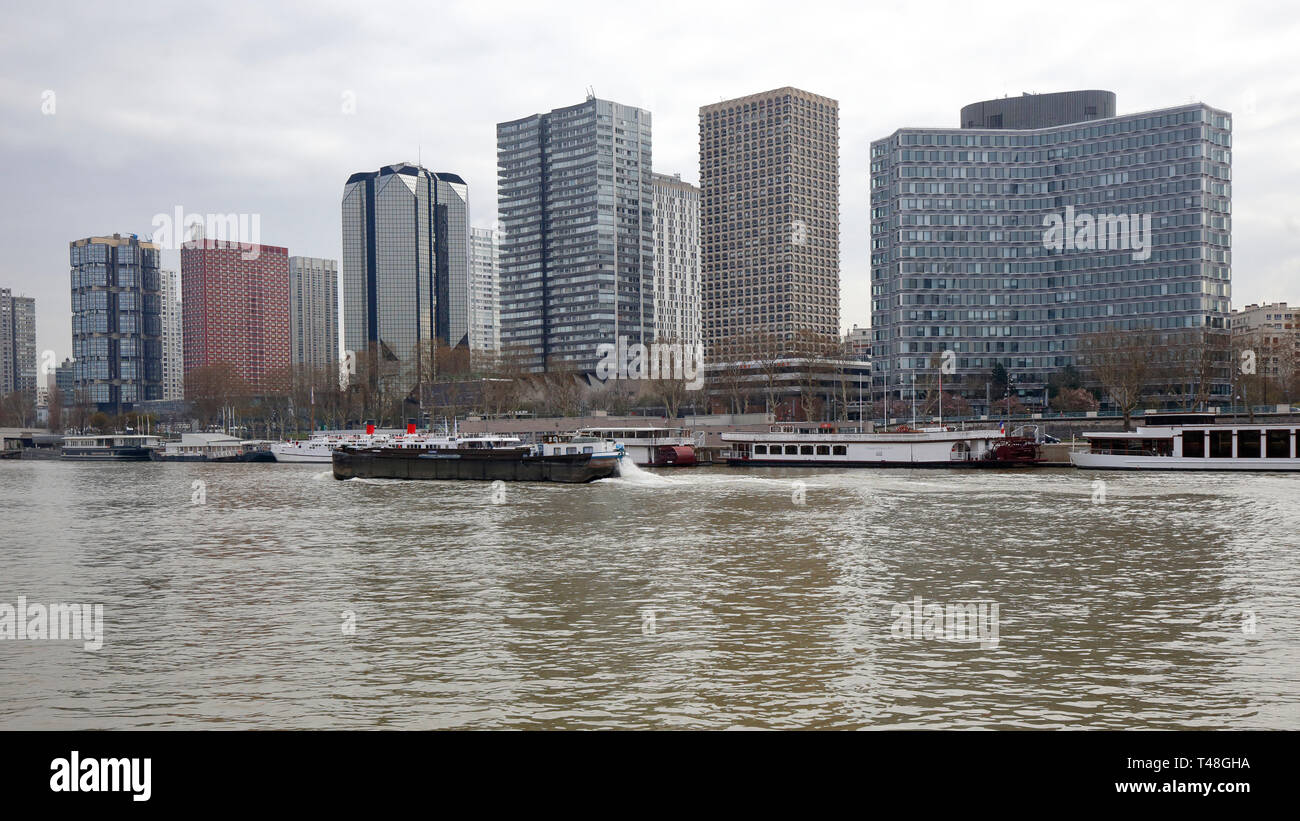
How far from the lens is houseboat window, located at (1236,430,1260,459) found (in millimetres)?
96000

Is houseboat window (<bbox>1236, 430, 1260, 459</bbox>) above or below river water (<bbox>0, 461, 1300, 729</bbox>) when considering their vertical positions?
above

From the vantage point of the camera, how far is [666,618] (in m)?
28.1

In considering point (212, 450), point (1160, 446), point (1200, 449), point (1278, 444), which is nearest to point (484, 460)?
point (1160, 446)

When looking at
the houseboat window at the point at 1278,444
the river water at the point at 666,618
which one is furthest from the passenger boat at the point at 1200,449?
the river water at the point at 666,618

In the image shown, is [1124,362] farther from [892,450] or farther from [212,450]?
[212,450]

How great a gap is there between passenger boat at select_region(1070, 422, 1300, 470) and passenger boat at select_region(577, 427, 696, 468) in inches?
1718

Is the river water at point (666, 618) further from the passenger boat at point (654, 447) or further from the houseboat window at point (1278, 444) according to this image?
the passenger boat at point (654, 447)

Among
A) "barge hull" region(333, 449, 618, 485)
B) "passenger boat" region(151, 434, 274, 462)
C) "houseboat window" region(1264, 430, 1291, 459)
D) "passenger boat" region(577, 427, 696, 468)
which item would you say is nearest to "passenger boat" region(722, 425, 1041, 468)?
"passenger boat" region(577, 427, 696, 468)

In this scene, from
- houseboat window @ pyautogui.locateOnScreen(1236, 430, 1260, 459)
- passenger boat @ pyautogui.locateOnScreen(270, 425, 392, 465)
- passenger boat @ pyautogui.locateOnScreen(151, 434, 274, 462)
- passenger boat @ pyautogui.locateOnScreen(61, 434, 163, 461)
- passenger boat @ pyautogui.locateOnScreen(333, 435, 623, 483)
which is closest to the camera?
passenger boat @ pyautogui.locateOnScreen(333, 435, 623, 483)

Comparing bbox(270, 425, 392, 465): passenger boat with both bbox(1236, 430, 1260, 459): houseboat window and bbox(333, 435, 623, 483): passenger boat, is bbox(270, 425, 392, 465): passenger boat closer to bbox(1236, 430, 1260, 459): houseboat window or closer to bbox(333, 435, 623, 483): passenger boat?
bbox(333, 435, 623, 483): passenger boat

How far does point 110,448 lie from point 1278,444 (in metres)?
177

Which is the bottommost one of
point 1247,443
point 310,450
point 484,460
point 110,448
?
point 110,448
